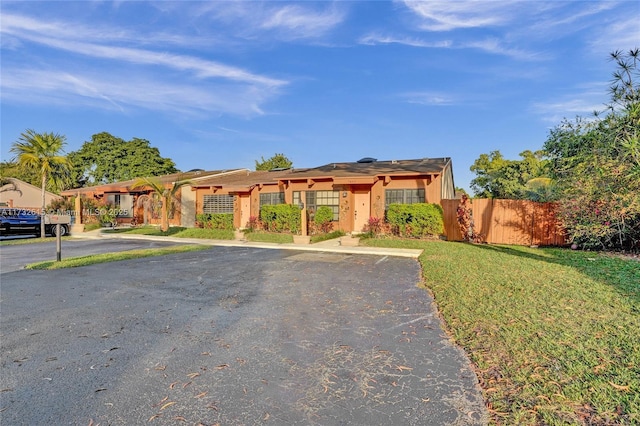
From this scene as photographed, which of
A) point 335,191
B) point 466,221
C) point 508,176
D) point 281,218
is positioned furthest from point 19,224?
point 508,176

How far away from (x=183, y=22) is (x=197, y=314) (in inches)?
532

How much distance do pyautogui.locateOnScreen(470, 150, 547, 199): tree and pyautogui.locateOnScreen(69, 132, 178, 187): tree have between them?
35.6 meters

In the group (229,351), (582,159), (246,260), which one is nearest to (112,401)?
(229,351)

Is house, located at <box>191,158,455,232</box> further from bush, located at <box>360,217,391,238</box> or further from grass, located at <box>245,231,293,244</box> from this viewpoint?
grass, located at <box>245,231,293,244</box>

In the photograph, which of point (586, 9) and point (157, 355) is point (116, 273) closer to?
point (157, 355)

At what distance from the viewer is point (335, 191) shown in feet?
56.7

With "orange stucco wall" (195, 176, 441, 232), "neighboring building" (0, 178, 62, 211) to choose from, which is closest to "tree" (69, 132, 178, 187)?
"neighboring building" (0, 178, 62, 211)

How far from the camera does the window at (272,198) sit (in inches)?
752

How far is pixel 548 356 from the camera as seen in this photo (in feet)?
10.6

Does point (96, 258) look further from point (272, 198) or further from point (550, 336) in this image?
point (550, 336)

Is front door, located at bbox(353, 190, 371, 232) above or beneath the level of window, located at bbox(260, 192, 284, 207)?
beneath

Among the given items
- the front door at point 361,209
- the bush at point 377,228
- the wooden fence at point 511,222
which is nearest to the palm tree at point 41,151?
the front door at point 361,209

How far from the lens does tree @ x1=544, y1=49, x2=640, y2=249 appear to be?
9.00 m

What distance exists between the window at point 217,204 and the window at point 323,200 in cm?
523
